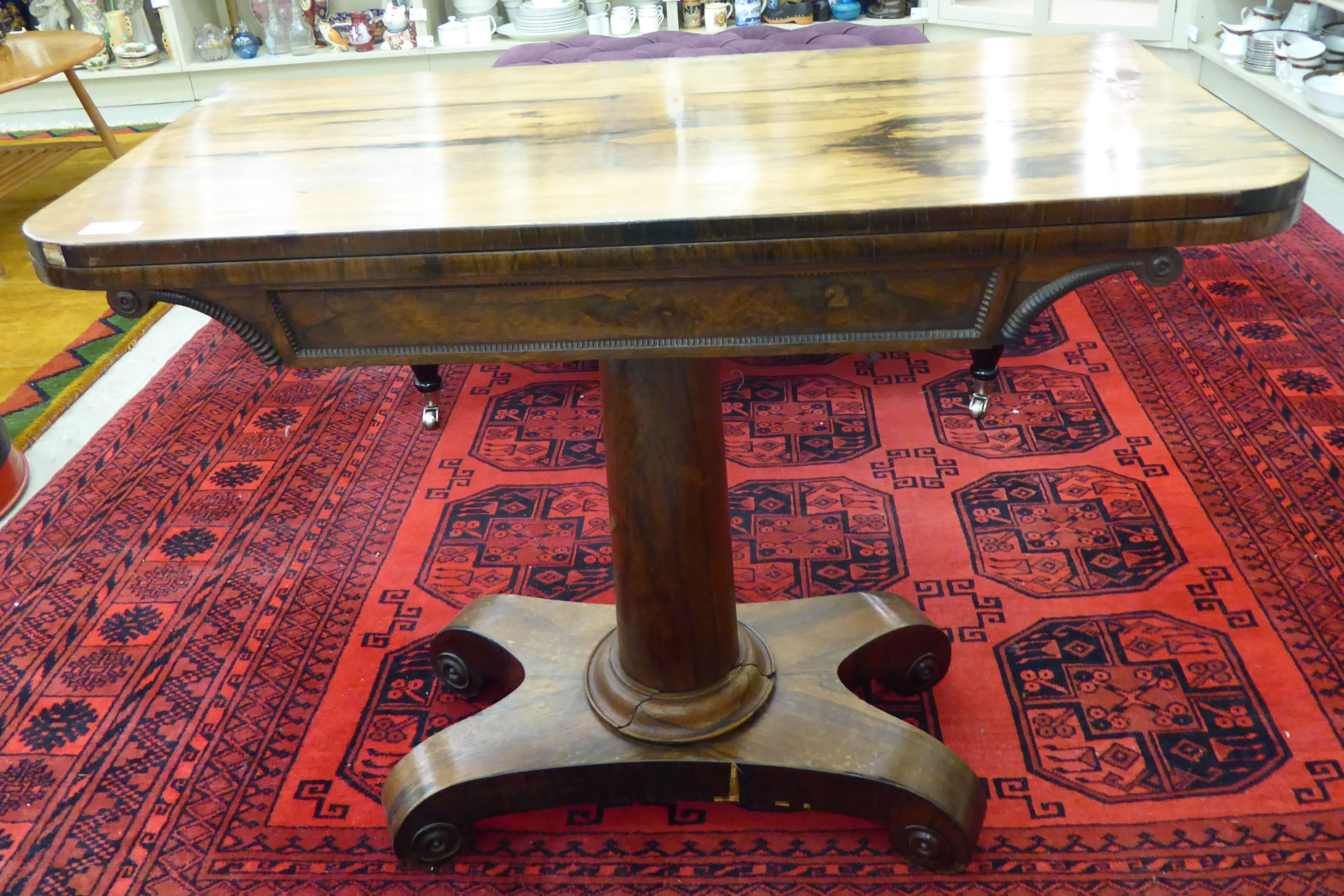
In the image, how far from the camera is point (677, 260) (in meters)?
0.90

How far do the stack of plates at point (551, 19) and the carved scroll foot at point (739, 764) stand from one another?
3.68 m

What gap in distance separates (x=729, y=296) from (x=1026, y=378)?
1.61m

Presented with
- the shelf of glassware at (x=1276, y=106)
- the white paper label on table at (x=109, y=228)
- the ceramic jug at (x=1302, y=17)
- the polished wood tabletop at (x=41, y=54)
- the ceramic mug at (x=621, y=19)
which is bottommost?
the shelf of glassware at (x=1276, y=106)

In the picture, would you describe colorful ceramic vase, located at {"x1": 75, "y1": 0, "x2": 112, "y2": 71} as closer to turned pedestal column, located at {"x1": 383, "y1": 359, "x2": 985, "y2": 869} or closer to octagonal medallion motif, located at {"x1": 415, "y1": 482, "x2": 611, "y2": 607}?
octagonal medallion motif, located at {"x1": 415, "y1": 482, "x2": 611, "y2": 607}

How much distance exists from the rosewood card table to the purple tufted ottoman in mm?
1609

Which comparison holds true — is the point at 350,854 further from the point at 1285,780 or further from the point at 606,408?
the point at 1285,780

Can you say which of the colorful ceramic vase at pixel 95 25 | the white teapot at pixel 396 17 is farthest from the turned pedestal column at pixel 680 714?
the colorful ceramic vase at pixel 95 25

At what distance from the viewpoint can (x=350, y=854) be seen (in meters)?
1.38

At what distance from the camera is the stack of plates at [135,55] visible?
478 centimetres

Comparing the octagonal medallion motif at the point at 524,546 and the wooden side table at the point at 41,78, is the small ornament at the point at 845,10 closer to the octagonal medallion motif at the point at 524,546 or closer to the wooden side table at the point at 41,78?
the wooden side table at the point at 41,78

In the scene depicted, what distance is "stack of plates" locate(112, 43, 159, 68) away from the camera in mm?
4781

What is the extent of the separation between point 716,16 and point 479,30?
1016mm

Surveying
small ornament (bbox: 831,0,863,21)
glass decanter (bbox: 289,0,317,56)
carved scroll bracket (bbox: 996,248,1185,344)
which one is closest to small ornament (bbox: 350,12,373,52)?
glass decanter (bbox: 289,0,317,56)

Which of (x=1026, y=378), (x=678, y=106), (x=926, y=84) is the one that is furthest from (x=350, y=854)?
(x=1026, y=378)
